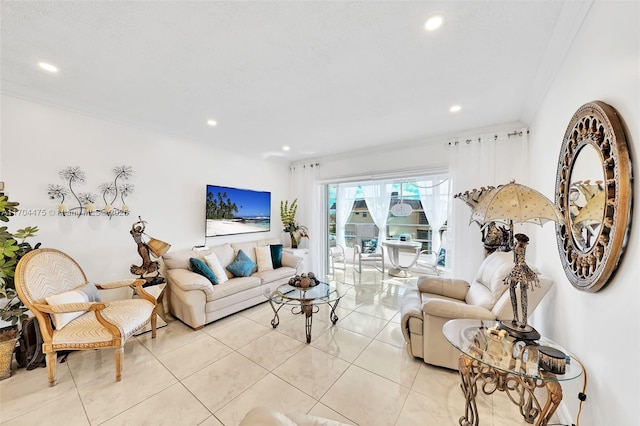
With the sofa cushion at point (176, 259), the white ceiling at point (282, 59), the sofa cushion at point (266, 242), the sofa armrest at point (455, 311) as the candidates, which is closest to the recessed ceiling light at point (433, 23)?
the white ceiling at point (282, 59)

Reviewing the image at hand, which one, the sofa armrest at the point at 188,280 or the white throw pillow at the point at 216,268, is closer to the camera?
the sofa armrest at the point at 188,280

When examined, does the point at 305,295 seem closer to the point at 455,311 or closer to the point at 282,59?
the point at 455,311

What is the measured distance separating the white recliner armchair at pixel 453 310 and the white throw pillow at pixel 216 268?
2450 mm

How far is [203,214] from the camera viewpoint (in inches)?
151

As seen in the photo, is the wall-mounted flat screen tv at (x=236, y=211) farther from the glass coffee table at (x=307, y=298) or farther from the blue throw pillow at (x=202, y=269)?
the glass coffee table at (x=307, y=298)

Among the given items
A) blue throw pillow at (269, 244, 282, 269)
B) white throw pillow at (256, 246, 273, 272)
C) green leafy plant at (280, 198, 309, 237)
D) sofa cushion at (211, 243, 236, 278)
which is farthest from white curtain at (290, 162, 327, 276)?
sofa cushion at (211, 243, 236, 278)

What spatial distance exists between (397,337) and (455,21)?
292 centimetres

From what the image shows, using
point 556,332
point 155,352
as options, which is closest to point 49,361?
point 155,352

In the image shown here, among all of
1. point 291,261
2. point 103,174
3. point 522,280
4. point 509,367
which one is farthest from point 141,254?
point 522,280

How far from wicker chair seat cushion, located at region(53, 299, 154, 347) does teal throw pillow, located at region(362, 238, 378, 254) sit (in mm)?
5363

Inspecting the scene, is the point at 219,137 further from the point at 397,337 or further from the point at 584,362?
the point at 584,362

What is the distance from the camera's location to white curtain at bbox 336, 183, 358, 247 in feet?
22.5

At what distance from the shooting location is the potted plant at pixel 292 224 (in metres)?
5.02

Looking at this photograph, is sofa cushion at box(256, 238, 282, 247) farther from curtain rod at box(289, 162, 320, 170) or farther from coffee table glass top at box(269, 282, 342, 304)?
curtain rod at box(289, 162, 320, 170)
